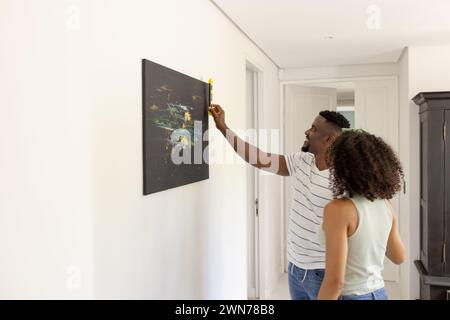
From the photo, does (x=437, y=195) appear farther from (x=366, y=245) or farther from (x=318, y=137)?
(x=366, y=245)

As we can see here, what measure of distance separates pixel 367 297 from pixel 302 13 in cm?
180

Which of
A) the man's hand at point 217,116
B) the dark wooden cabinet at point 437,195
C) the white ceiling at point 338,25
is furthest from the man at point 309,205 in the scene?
the dark wooden cabinet at point 437,195

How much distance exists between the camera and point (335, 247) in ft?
4.27

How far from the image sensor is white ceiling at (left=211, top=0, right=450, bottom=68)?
97.4 inches

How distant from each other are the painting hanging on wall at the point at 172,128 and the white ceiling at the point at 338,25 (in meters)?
0.72

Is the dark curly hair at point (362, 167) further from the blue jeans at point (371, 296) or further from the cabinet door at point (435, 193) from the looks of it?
the cabinet door at point (435, 193)

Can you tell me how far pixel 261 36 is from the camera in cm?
321

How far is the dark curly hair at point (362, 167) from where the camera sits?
1.37m

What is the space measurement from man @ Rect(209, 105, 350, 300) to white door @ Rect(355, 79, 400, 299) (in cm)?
252

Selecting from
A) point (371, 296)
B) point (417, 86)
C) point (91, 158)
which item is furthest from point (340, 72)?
point (91, 158)

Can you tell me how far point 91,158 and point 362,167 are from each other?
2.79ft

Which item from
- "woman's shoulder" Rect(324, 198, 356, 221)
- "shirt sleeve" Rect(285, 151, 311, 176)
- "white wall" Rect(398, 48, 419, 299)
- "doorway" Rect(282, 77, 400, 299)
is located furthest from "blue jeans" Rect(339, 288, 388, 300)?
"doorway" Rect(282, 77, 400, 299)

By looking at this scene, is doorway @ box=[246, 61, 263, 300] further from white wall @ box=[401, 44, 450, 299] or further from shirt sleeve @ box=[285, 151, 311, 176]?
shirt sleeve @ box=[285, 151, 311, 176]
